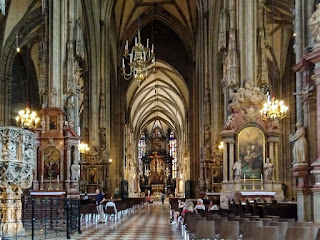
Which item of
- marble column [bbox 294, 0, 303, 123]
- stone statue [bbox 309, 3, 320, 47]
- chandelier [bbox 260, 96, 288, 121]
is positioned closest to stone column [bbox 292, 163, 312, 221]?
marble column [bbox 294, 0, 303, 123]

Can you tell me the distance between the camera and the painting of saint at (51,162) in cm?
2311

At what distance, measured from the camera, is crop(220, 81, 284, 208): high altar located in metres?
20.6

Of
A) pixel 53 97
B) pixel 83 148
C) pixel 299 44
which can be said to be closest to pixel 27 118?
pixel 53 97

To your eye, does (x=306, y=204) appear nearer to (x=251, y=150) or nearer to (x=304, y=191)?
(x=304, y=191)

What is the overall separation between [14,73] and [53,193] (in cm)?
1861

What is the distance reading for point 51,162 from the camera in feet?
76.1

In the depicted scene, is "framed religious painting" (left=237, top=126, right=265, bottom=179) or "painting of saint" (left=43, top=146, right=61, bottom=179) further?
"painting of saint" (left=43, top=146, right=61, bottom=179)

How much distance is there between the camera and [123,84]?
48062mm

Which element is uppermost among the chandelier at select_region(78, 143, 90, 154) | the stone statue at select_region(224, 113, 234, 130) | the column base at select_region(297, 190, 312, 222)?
the stone statue at select_region(224, 113, 234, 130)

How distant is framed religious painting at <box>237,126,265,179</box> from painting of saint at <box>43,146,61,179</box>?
7863 millimetres

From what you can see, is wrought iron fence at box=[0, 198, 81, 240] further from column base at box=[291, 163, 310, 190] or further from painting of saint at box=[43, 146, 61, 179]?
painting of saint at box=[43, 146, 61, 179]

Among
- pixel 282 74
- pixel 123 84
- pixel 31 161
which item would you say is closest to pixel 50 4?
pixel 31 161

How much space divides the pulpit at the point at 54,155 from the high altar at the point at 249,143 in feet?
22.3

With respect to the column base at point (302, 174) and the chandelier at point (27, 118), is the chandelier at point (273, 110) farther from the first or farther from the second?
the chandelier at point (27, 118)
